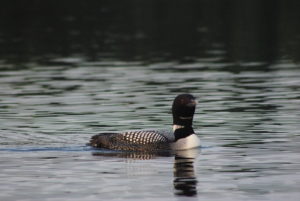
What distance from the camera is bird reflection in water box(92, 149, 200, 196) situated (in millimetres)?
20094

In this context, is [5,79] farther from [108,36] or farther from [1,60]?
[108,36]

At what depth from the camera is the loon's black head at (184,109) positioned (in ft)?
82.5

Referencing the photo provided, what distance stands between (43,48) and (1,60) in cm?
723

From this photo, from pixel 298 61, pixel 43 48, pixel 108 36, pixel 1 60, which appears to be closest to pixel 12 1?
pixel 108 36

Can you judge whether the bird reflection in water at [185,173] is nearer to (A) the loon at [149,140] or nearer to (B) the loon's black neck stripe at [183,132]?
(A) the loon at [149,140]

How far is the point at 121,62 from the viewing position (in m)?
46.7

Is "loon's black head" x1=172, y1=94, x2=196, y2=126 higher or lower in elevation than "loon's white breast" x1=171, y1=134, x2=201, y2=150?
higher

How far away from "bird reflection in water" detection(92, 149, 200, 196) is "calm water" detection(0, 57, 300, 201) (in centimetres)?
2

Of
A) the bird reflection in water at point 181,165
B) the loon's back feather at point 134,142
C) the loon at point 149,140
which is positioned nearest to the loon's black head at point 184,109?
the loon at point 149,140

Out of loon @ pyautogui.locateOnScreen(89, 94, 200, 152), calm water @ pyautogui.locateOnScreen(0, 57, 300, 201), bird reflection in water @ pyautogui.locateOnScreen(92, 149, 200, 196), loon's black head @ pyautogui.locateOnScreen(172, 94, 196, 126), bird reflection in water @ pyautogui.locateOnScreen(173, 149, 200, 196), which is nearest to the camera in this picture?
bird reflection in water @ pyautogui.locateOnScreen(173, 149, 200, 196)

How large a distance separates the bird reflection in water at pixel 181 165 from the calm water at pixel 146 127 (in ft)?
0.08

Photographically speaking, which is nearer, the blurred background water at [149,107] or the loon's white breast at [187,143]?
the blurred background water at [149,107]

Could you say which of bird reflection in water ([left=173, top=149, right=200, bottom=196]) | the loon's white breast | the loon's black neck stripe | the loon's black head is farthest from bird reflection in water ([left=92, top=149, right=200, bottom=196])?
the loon's black head

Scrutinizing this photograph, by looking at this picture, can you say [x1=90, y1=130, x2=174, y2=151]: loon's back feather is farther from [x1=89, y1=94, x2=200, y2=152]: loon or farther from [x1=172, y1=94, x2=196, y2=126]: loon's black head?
[x1=172, y1=94, x2=196, y2=126]: loon's black head
